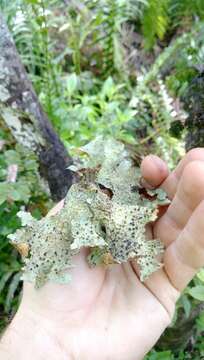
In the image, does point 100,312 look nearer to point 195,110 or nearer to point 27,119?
point 195,110

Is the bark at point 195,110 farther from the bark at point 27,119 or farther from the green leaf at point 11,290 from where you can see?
the green leaf at point 11,290

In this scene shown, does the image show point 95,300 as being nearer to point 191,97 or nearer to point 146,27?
point 191,97

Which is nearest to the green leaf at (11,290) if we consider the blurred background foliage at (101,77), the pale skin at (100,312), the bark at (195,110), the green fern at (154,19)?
the blurred background foliage at (101,77)

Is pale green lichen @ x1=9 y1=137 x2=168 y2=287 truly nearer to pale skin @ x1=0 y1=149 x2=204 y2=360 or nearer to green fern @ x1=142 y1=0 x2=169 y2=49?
pale skin @ x1=0 y1=149 x2=204 y2=360

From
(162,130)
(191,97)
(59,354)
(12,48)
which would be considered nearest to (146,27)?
(162,130)

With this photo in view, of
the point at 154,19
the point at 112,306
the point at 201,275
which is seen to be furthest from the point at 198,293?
the point at 154,19
